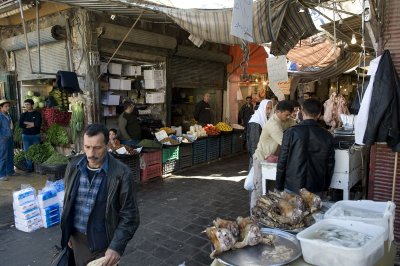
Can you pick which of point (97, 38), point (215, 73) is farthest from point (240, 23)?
point (215, 73)

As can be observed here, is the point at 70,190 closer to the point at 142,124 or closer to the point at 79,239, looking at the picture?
the point at 79,239

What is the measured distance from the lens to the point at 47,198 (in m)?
5.74

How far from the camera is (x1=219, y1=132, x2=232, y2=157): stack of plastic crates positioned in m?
11.6

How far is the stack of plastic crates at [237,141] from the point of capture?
Result: 1238 centimetres

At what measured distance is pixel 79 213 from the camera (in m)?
2.99

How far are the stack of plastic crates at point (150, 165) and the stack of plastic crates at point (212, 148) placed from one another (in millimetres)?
2416

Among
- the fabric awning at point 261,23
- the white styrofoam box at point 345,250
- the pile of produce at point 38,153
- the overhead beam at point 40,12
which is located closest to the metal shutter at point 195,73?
the overhead beam at point 40,12

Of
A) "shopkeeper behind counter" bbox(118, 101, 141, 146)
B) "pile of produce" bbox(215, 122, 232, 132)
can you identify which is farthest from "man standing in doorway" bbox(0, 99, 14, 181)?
"pile of produce" bbox(215, 122, 232, 132)

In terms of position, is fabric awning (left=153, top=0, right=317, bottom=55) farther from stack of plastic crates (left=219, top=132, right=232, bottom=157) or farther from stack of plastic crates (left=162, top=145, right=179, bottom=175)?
stack of plastic crates (left=219, top=132, right=232, bottom=157)

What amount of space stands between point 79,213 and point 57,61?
24.7 ft

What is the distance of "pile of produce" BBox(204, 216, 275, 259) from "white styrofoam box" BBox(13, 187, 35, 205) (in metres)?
4.49

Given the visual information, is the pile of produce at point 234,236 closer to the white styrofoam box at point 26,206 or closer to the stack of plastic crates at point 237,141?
the white styrofoam box at point 26,206

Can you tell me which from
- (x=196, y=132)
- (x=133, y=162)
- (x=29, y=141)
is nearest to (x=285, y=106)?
(x=133, y=162)

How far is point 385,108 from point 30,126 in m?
9.10
